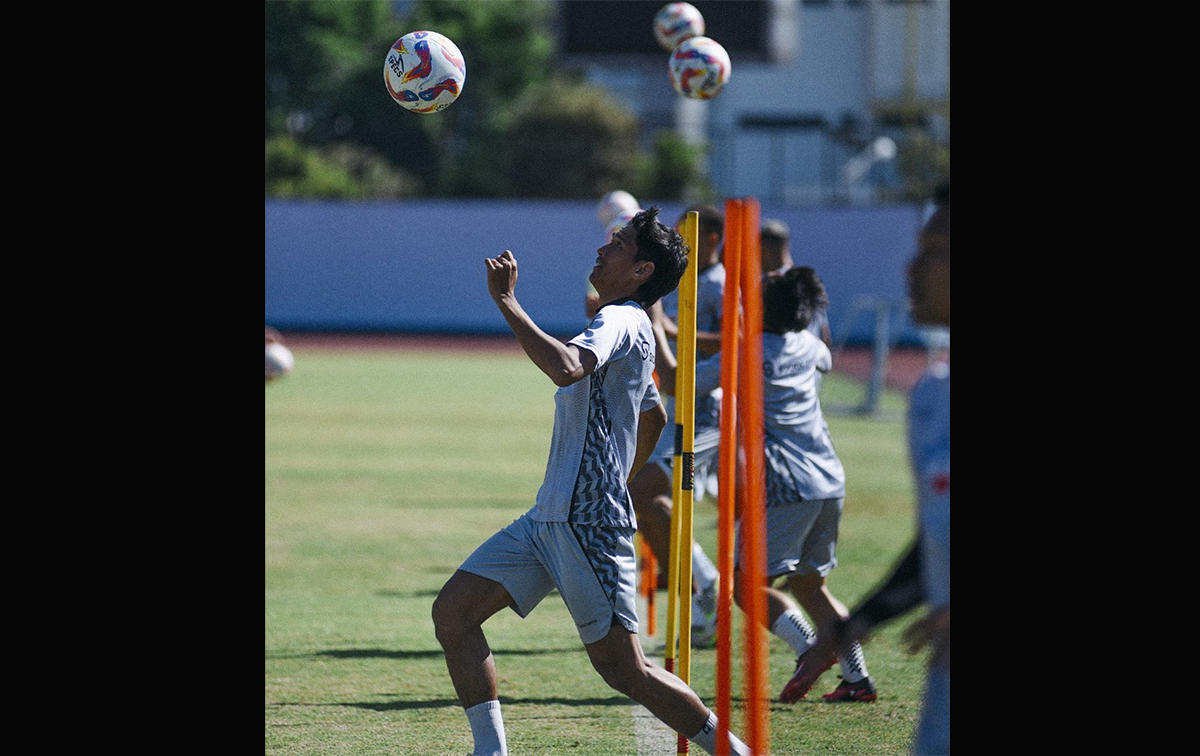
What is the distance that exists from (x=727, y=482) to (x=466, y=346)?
29.7 meters

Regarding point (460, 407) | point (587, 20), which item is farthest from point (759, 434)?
point (587, 20)

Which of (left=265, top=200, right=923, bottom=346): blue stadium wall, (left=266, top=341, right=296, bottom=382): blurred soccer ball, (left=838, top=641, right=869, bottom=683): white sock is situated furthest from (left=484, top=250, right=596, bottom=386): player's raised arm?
(left=265, top=200, right=923, bottom=346): blue stadium wall

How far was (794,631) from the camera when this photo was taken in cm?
633

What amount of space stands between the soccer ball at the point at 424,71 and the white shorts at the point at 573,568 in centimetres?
191

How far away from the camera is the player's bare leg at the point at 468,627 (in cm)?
477

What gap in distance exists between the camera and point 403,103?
19.1 ft

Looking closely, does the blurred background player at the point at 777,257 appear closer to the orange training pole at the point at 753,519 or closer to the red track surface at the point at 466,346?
the orange training pole at the point at 753,519

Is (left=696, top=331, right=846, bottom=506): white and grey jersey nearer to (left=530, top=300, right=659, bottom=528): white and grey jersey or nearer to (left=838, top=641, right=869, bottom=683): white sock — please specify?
(left=838, top=641, right=869, bottom=683): white sock

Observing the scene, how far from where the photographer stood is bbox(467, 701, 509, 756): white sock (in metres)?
4.84

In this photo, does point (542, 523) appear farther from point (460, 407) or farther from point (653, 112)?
point (653, 112)

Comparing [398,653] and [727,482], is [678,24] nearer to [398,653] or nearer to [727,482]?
[398,653]

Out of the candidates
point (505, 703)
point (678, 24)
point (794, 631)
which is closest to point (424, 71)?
point (505, 703)

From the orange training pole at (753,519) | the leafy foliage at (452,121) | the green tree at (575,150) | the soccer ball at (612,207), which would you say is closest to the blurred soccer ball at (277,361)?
the soccer ball at (612,207)

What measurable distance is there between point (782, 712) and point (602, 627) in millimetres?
1914
